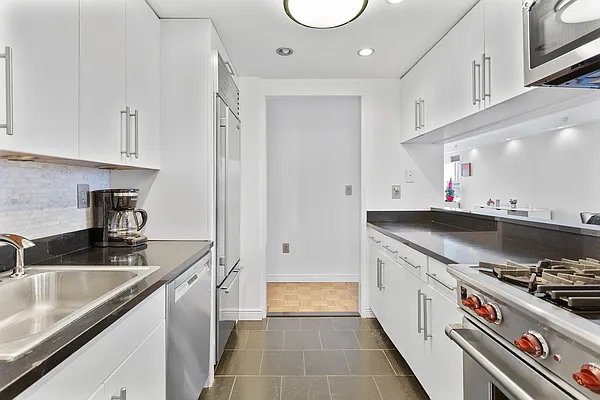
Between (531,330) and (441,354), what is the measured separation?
96 cm

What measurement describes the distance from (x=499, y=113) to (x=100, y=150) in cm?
205

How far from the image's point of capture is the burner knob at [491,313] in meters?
1.24

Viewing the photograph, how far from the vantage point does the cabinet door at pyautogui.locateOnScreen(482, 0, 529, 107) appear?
1838 millimetres

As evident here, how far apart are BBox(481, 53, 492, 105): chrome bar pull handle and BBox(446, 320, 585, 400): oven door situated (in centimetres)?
118

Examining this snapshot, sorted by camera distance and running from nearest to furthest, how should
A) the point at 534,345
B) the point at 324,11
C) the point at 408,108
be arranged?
the point at 534,345 < the point at 324,11 < the point at 408,108

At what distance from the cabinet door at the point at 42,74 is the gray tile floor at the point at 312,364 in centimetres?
172

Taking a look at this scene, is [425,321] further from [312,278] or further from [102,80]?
[312,278]

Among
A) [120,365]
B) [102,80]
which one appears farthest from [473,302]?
[102,80]

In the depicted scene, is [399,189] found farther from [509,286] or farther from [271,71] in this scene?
[509,286]

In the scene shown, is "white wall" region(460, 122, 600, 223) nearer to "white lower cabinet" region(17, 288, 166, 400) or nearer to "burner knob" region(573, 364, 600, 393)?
"burner knob" region(573, 364, 600, 393)

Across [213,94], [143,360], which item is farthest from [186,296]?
[213,94]

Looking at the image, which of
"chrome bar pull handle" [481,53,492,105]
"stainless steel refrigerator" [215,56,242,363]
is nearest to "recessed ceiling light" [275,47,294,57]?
"stainless steel refrigerator" [215,56,242,363]

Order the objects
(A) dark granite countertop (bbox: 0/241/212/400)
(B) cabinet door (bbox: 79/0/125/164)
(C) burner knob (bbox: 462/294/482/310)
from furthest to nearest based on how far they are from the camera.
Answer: (B) cabinet door (bbox: 79/0/125/164) < (C) burner knob (bbox: 462/294/482/310) < (A) dark granite countertop (bbox: 0/241/212/400)

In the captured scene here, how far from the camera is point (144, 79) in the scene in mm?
2268
